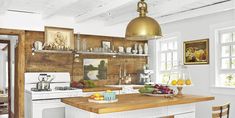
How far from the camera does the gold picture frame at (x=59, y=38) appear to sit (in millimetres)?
5383

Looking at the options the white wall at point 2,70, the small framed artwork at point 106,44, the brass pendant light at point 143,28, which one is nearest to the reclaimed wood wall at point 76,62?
the small framed artwork at point 106,44

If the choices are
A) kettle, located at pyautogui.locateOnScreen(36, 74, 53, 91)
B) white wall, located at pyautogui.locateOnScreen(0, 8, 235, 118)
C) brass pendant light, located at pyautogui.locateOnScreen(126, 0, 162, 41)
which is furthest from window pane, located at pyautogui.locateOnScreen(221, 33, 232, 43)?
kettle, located at pyautogui.locateOnScreen(36, 74, 53, 91)

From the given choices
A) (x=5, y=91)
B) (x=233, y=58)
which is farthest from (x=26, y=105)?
(x=5, y=91)

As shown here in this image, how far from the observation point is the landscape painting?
5.84 m

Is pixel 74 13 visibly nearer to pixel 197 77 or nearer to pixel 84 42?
pixel 84 42

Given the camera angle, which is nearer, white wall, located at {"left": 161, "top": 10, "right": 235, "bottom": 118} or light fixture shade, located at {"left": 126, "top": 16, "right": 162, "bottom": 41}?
light fixture shade, located at {"left": 126, "top": 16, "right": 162, "bottom": 41}

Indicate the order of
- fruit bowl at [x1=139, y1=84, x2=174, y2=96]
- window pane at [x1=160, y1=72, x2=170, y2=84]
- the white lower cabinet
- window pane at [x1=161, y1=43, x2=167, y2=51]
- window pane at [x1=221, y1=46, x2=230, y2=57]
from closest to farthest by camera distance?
1. the white lower cabinet
2. fruit bowl at [x1=139, y1=84, x2=174, y2=96]
3. window pane at [x1=221, y1=46, x2=230, y2=57]
4. window pane at [x1=160, y1=72, x2=170, y2=84]
5. window pane at [x1=161, y1=43, x2=167, y2=51]

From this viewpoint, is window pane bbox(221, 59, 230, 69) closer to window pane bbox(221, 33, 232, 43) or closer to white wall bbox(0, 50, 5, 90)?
window pane bbox(221, 33, 232, 43)

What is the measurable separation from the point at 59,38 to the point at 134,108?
10.6 feet

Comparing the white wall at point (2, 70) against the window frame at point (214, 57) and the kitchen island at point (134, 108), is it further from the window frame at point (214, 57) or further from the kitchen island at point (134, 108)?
the window frame at point (214, 57)

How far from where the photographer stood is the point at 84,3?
178 inches

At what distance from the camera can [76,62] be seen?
18.7 feet

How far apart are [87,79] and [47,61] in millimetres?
1016

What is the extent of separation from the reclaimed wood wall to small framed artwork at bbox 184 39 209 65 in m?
1.44
